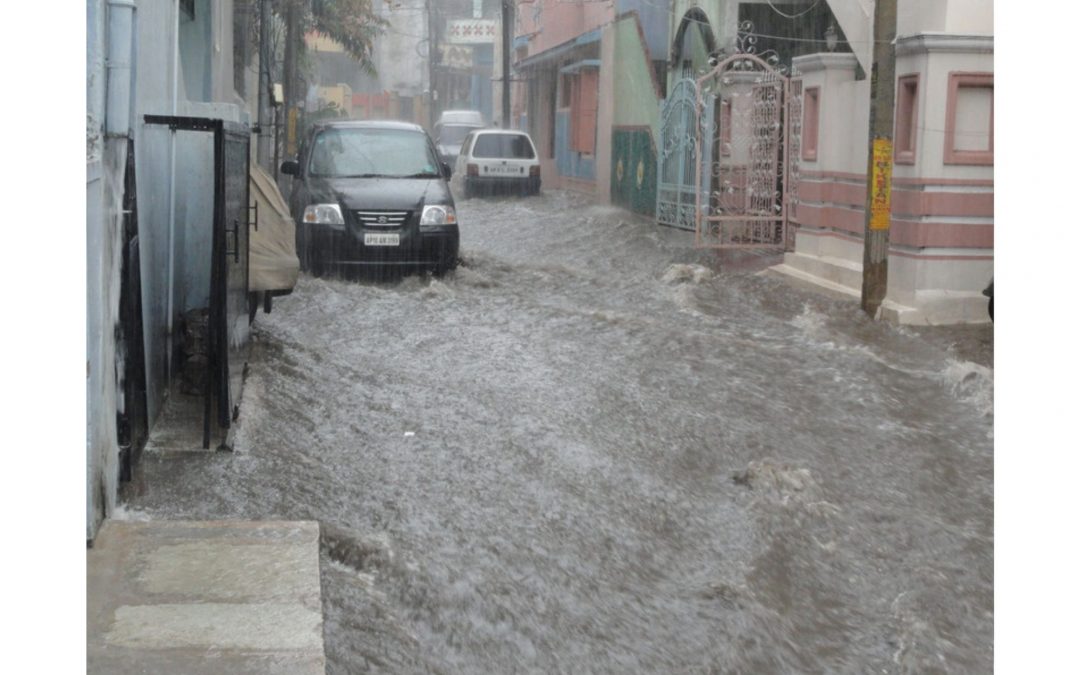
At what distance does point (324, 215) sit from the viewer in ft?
44.3

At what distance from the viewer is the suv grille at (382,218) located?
13.4m

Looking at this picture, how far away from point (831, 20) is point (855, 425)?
9.78 m

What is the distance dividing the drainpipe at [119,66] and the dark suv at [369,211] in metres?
8.19

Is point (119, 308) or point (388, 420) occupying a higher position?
point (119, 308)

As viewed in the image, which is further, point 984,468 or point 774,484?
point 984,468

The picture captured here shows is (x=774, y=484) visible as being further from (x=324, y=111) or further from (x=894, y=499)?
(x=324, y=111)

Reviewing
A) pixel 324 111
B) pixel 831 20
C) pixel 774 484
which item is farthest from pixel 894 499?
pixel 324 111

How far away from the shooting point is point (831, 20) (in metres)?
16.9

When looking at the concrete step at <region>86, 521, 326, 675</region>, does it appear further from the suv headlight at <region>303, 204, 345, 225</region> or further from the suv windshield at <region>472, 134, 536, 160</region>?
the suv windshield at <region>472, 134, 536, 160</region>

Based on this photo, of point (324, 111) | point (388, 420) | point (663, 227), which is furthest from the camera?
point (324, 111)

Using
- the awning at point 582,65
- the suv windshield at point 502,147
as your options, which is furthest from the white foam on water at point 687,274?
the suv windshield at point 502,147

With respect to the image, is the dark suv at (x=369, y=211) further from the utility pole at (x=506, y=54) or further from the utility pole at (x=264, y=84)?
the utility pole at (x=506, y=54)

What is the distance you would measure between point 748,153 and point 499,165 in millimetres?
12081

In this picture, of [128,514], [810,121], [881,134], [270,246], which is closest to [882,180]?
[881,134]
